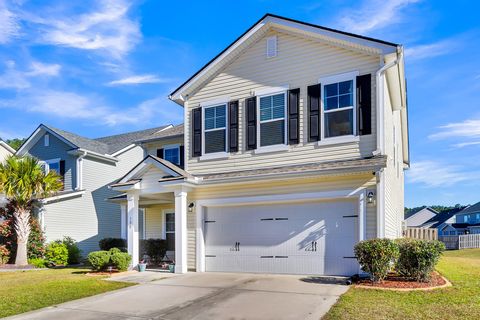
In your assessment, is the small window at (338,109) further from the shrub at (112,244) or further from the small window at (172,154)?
the shrub at (112,244)

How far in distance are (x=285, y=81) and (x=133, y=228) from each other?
289 inches

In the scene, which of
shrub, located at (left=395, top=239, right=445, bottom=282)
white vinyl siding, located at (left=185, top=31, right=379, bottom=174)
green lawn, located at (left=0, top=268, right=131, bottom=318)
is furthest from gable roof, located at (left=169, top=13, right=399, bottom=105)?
green lawn, located at (left=0, top=268, right=131, bottom=318)

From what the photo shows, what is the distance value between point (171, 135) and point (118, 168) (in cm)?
552

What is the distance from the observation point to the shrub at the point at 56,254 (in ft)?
58.3

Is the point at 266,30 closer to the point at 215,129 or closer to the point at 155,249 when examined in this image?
the point at 215,129

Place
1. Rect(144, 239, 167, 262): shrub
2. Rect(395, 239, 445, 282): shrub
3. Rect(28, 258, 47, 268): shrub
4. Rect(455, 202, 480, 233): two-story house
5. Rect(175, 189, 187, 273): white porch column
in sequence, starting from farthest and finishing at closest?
1. Rect(455, 202, 480, 233): two-story house
2. Rect(28, 258, 47, 268): shrub
3. Rect(144, 239, 167, 262): shrub
4. Rect(175, 189, 187, 273): white porch column
5. Rect(395, 239, 445, 282): shrub

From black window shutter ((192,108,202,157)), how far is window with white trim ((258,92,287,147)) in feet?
7.89

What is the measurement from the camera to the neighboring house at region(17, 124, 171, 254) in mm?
19609

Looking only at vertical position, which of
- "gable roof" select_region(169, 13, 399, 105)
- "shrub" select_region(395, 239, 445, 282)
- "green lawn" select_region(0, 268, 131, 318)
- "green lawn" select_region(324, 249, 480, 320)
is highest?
"gable roof" select_region(169, 13, 399, 105)

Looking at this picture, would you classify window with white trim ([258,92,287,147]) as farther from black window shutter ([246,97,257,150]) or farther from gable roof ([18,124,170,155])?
gable roof ([18,124,170,155])

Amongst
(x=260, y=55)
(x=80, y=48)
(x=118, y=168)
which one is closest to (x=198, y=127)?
(x=260, y=55)

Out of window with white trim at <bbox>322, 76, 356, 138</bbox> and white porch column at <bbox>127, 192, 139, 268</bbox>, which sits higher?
window with white trim at <bbox>322, 76, 356, 138</bbox>

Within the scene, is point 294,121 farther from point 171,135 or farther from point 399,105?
point 171,135

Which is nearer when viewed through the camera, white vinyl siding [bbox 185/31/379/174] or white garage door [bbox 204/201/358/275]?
white garage door [bbox 204/201/358/275]
